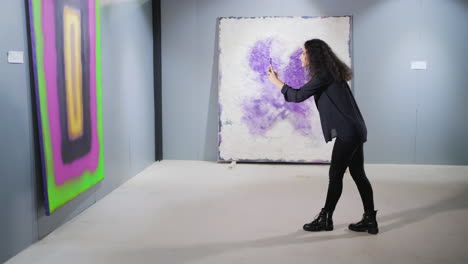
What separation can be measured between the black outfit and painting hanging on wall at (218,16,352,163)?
2725mm

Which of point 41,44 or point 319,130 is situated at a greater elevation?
point 41,44

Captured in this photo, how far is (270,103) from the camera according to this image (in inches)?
243

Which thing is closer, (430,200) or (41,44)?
(41,44)

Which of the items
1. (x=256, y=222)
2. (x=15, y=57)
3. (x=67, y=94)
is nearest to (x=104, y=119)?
(x=67, y=94)

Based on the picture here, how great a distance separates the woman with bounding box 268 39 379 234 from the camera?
10.7 ft

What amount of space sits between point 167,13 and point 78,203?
322 centimetres

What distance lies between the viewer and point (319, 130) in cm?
611

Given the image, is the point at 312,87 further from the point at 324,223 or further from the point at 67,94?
the point at 67,94

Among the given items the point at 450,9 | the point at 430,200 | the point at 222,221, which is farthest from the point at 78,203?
the point at 450,9

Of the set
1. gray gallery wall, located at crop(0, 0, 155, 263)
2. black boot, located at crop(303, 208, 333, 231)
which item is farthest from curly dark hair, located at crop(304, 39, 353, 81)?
gray gallery wall, located at crop(0, 0, 155, 263)

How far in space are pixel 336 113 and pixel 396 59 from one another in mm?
3244

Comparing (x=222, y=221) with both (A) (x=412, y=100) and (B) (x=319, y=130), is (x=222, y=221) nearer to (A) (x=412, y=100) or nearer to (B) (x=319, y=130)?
(B) (x=319, y=130)

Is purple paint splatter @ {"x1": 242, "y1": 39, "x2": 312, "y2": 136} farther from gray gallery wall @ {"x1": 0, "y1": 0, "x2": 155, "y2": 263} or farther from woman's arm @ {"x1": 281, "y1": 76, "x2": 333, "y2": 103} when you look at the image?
woman's arm @ {"x1": 281, "y1": 76, "x2": 333, "y2": 103}

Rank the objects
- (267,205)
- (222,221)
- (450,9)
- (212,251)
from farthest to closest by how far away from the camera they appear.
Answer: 1. (450,9)
2. (267,205)
3. (222,221)
4. (212,251)
